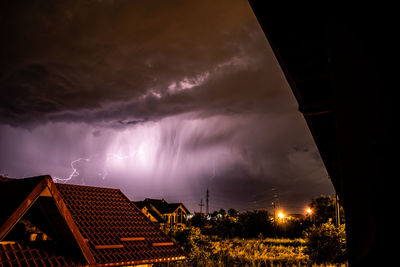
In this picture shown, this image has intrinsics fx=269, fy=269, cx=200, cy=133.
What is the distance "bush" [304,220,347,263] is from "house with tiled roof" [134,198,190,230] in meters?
38.1

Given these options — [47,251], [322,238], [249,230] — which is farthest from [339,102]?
[249,230]

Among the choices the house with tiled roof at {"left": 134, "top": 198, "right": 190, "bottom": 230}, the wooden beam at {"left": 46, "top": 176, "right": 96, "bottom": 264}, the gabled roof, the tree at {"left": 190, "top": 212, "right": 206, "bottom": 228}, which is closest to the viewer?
the wooden beam at {"left": 46, "top": 176, "right": 96, "bottom": 264}

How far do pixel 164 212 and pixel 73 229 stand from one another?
180 feet

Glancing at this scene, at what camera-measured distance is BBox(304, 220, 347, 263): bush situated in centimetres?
1800

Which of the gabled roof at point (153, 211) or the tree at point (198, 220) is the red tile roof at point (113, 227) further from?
the tree at point (198, 220)

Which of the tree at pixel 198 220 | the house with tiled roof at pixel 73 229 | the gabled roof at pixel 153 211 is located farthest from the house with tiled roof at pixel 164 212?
the house with tiled roof at pixel 73 229

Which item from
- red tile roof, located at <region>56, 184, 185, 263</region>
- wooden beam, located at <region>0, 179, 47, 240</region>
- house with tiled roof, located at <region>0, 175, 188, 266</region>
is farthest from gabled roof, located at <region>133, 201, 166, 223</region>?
wooden beam, located at <region>0, 179, 47, 240</region>

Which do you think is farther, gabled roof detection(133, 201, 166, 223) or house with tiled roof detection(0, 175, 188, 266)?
gabled roof detection(133, 201, 166, 223)

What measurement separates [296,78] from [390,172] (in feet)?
6.47

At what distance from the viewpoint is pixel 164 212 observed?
196 ft

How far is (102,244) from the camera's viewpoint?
986 cm

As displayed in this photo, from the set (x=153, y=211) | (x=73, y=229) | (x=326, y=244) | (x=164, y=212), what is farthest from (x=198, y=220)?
(x=73, y=229)

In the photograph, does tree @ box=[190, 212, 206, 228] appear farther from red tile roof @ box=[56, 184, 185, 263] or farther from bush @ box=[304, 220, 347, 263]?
red tile roof @ box=[56, 184, 185, 263]

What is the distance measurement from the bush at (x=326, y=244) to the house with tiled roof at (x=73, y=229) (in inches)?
443
